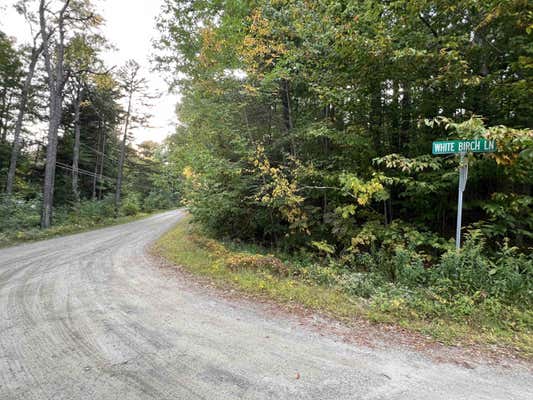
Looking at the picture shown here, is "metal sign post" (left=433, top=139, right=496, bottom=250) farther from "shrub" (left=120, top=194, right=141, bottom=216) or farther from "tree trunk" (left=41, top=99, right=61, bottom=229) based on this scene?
"shrub" (left=120, top=194, right=141, bottom=216)

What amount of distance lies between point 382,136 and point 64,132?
912 inches

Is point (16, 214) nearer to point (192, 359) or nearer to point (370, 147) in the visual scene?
point (192, 359)

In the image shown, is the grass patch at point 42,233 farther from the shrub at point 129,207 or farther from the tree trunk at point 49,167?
the shrub at point 129,207

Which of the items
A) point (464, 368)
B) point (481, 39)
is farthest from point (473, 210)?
point (464, 368)

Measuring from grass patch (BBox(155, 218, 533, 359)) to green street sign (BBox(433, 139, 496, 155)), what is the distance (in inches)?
77.9

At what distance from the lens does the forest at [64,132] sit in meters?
11.6

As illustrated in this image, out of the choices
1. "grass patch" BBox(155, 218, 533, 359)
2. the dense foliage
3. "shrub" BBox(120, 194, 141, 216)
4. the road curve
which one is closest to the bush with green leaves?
"shrub" BBox(120, 194, 141, 216)

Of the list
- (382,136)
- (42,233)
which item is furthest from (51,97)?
(382,136)

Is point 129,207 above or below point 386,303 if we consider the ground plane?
above

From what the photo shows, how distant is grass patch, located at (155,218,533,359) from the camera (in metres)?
2.84

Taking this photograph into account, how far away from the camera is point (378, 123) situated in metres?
6.11

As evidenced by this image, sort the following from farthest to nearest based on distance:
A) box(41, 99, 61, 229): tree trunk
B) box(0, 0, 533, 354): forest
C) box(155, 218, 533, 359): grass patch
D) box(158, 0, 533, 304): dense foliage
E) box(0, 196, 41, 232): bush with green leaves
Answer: box(41, 99, 61, 229): tree trunk → box(0, 196, 41, 232): bush with green leaves → box(158, 0, 533, 304): dense foliage → box(0, 0, 533, 354): forest → box(155, 218, 533, 359): grass patch

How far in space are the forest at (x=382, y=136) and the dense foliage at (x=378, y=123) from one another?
0.03 meters

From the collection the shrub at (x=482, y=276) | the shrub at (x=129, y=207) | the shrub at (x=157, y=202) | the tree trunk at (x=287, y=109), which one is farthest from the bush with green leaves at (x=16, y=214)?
the shrub at (x=482, y=276)
